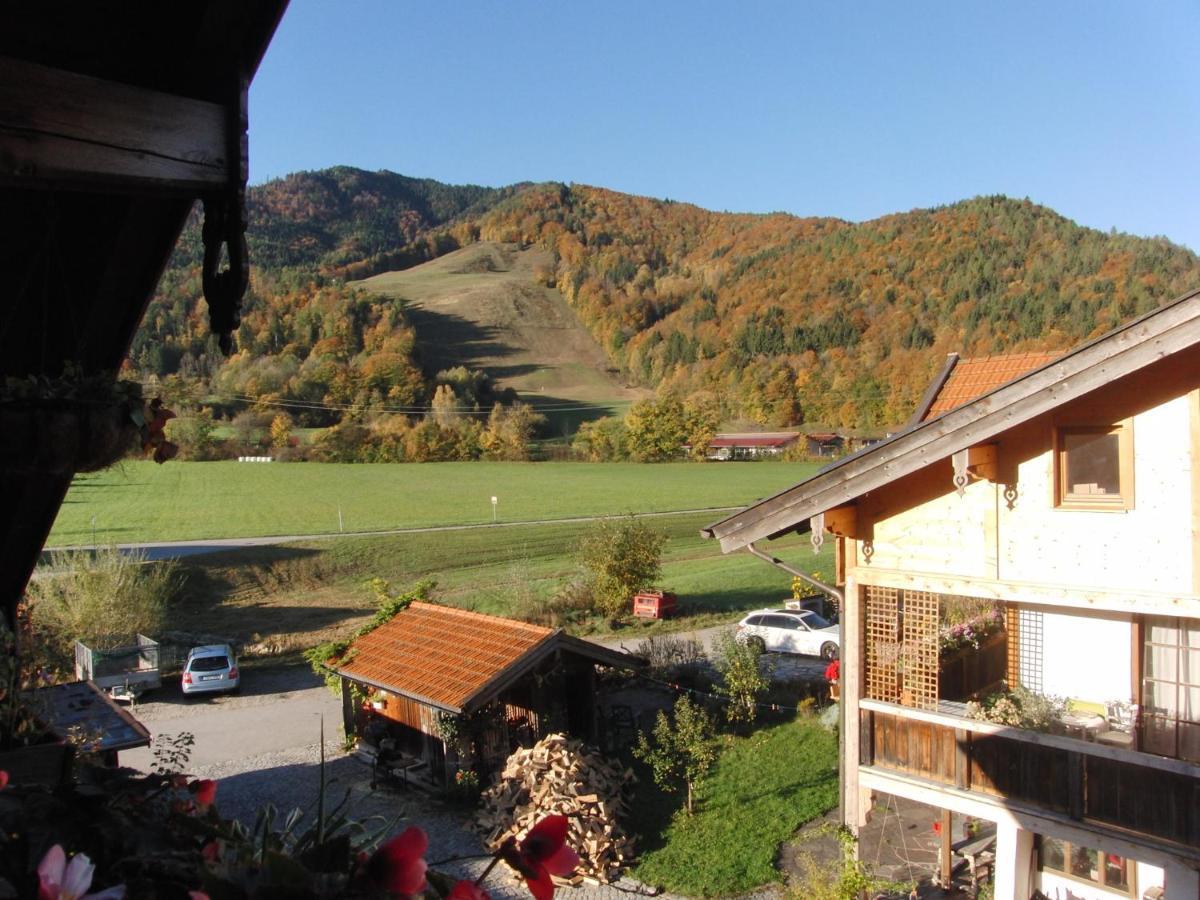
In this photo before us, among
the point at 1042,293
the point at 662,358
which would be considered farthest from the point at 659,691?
the point at 662,358

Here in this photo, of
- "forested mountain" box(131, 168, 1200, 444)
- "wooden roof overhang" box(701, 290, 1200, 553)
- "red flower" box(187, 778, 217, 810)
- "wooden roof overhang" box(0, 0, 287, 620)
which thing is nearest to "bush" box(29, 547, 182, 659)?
"wooden roof overhang" box(701, 290, 1200, 553)

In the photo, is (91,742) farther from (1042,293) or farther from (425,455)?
(1042,293)

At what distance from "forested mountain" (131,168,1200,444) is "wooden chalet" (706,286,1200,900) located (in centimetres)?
7123

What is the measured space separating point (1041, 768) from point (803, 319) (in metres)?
139

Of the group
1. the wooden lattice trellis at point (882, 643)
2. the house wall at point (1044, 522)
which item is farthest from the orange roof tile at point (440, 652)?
the house wall at point (1044, 522)

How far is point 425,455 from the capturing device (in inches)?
3233

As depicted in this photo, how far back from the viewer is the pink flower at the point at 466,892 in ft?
5.04

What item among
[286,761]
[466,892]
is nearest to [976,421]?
[466,892]

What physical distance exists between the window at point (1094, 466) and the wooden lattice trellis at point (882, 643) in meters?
2.11

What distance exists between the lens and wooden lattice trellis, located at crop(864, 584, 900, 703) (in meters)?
9.50

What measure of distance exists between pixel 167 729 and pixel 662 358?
431 ft

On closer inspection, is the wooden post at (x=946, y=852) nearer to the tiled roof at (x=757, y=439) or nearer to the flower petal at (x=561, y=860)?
the flower petal at (x=561, y=860)

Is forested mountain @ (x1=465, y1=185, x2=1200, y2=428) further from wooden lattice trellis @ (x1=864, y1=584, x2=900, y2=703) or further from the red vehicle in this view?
Answer: wooden lattice trellis @ (x1=864, y1=584, x2=900, y2=703)

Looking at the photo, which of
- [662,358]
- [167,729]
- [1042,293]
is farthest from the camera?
[662,358]
